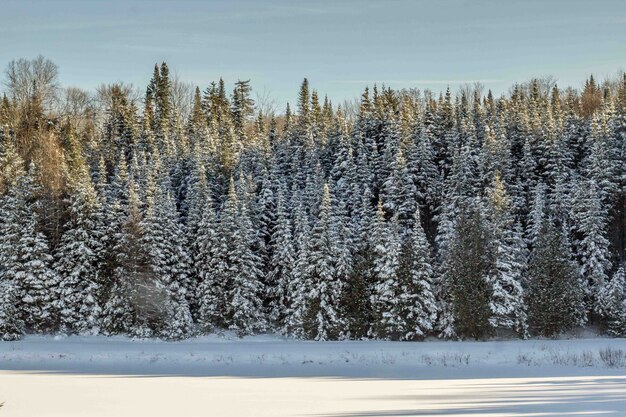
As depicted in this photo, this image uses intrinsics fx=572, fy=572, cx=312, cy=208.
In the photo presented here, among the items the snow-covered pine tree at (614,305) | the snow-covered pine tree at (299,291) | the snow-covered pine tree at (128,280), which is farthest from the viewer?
the snow-covered pine tree at (614,305)

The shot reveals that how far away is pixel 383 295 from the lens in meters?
45.7

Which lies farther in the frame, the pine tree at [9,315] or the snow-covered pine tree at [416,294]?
the snow-covered pine tree at [416,294]

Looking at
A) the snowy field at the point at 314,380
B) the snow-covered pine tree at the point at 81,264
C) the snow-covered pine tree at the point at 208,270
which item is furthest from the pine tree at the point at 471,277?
the snow-covered pine tree at the point at 81,264

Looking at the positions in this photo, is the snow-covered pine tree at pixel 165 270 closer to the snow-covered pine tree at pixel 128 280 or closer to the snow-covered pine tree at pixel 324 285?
the snow-covered pine tree at pixel 128 280

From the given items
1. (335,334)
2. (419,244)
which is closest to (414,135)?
(419,244)

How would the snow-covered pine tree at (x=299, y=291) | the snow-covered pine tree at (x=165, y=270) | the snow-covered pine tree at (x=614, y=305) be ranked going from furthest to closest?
the snow-covered pine tree at (x=614, y=305) → the snow-covered pine tree at (x=299, y=291) → the snow-covered pine tree at (x=165, y=270)

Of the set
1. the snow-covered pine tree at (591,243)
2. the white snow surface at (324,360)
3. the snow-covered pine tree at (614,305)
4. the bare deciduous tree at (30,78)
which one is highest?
the bare deciduous tree at (30,78)

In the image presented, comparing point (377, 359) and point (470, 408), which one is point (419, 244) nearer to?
point (377, 359)

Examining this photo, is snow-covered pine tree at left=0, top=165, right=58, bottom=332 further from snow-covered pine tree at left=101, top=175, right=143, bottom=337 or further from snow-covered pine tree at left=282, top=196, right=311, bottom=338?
snow-covered pine tree at left=282, top=196, right=311, bottom=338

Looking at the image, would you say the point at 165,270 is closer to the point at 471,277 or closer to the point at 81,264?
the point at 81,264

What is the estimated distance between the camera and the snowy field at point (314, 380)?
44.5 feet

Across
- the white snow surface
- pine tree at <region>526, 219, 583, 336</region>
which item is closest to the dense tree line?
pine tree at <region>526, 219, 583, 336</region>

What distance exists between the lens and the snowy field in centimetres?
1356

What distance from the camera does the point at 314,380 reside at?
720 inches
